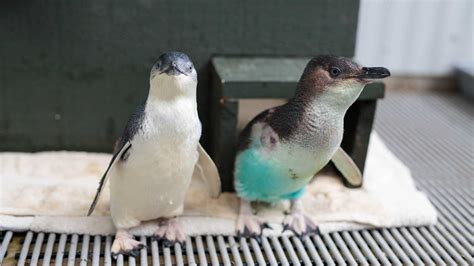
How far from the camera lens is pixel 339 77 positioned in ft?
4.40

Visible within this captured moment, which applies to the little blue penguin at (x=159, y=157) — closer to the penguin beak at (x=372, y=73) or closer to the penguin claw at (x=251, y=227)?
the penguin claw at (x=251, y=227)

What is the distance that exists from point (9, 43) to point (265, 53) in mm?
769

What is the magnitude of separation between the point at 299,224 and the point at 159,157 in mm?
467

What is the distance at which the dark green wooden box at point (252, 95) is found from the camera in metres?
1.62

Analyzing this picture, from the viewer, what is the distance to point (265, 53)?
1.85 metres

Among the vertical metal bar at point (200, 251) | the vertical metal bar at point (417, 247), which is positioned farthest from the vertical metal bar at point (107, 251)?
the vertical metal bar at point (417, 247)

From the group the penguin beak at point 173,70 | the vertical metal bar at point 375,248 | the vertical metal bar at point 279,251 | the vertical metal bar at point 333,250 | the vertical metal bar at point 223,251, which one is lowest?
the vertical metal bar at point 375,248

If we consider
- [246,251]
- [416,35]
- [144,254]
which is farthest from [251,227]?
[416,35]

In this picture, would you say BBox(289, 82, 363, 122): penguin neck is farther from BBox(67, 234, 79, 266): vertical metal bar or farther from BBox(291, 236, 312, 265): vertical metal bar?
BBox(67, 234, 79, 266): vertical metal bar

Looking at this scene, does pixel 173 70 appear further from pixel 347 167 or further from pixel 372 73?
pixel 347 167

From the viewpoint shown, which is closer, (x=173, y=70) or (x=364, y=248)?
(x=173, y=70)

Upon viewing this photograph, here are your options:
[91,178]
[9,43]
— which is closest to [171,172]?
[91,178]

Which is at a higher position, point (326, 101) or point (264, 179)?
point (326, 101)

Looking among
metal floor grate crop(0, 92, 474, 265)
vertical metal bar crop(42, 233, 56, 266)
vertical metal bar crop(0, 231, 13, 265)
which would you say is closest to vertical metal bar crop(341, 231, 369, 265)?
metal floor grate crop(0, 92, 474, 265)
